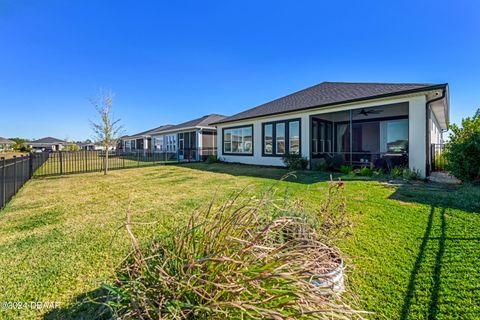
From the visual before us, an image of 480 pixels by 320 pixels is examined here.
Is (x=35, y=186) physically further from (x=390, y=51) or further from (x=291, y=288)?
(x=390, y=51)

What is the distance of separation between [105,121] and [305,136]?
10.7 meters

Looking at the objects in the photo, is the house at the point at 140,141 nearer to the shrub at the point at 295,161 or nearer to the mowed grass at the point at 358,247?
the shrub at the point at 295,161

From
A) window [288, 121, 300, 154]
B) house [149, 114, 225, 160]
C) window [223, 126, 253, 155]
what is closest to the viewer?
window [288, 121, 300, 154]

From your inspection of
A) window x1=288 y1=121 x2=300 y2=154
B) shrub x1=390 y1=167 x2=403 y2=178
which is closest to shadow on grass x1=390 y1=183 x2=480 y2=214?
shrub x1=390 y1=167 x2=403 y2=178

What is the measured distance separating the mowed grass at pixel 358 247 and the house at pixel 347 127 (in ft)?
11.1

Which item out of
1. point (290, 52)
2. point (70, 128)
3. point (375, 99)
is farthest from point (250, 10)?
point (70, 128)

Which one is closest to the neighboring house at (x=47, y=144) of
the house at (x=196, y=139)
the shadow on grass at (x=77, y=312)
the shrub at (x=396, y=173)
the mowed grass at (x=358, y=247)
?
the house at (x=196, y=139)

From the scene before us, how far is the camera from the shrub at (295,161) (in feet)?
36.0

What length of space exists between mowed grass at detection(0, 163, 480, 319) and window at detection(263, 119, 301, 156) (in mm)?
6184

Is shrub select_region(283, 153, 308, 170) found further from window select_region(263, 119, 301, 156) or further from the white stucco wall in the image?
window select_region(263, 119, 301, 156)

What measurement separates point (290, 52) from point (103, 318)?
14780mm

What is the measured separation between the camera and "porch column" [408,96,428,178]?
770cm

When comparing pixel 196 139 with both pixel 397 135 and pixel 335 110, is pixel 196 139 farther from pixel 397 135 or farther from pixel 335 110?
pixel 397 135

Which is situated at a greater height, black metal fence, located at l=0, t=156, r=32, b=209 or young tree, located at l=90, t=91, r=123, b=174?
young tree, located at l=90, t=91, r=123, b=174
